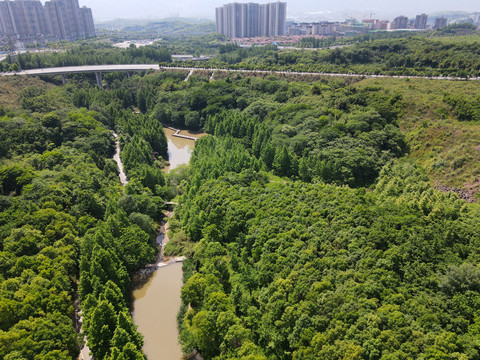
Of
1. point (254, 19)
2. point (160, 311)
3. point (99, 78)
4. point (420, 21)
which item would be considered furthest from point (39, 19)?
point (420, 21)

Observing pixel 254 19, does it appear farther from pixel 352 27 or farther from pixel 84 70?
pixel 84 70

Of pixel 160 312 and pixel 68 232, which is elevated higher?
pixel 68 232

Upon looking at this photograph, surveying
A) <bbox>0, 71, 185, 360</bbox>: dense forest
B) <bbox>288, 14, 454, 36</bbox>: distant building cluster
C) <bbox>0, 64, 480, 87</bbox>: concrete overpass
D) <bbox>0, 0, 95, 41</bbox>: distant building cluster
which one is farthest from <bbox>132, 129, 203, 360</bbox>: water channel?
<bbox>288, 14, 454, 36</bbox>: distant building cluster

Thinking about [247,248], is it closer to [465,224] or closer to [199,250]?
[199,250]

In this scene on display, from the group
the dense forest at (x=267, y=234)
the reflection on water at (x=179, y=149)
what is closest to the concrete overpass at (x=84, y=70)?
the dense forest at (x=267, y=234)

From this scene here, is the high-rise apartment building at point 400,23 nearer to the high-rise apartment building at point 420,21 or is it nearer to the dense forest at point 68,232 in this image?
the high-rise apartment building at point 420,21

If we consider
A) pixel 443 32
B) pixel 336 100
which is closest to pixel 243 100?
pixel 336 100

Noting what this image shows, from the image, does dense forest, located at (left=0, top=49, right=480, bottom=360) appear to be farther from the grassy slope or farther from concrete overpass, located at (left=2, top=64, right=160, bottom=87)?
concrete overpass, located at (left=2, top=64, right=160, bottom=87)
